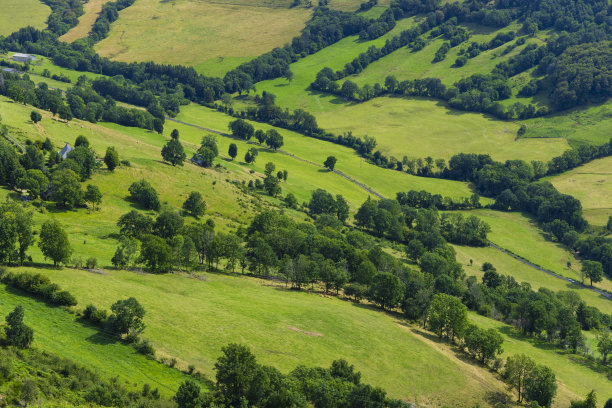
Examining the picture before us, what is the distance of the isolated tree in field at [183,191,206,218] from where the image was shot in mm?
150000

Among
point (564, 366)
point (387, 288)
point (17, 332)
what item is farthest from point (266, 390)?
point (564, 366)

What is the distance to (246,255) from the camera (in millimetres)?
126062

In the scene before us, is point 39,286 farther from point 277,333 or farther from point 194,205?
point 194,205

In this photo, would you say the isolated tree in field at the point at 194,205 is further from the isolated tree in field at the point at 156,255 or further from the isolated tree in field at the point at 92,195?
the isolated tree in field at the point at 156,255

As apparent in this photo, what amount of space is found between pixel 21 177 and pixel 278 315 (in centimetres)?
7955

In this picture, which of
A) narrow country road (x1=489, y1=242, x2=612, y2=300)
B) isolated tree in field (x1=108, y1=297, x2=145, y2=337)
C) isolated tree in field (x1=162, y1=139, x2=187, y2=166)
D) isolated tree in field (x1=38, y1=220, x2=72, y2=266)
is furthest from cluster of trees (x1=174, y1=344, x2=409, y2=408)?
narrow country road (x1=489, y1=242, x2=612, y2=300)

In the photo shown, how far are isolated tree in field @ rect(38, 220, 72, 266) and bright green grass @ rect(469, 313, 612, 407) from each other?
8826 centimetres

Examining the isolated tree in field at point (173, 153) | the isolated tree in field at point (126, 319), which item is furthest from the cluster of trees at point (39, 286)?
the isolated tree in field at point (173, 153)

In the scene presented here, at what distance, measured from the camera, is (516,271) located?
17900 centimetres

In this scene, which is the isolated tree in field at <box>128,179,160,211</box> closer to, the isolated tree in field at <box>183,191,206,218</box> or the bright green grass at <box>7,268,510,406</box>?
the isolated tree in field at <box>183,191,206,218</box>

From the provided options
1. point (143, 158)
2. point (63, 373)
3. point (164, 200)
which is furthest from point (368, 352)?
point (143, 158)

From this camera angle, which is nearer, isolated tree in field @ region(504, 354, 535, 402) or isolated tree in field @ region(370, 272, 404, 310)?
isolated tree in field @ region(504, 354, 535, 402)

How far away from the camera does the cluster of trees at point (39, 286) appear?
254ft

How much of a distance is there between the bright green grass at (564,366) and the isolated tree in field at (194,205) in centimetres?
8040
